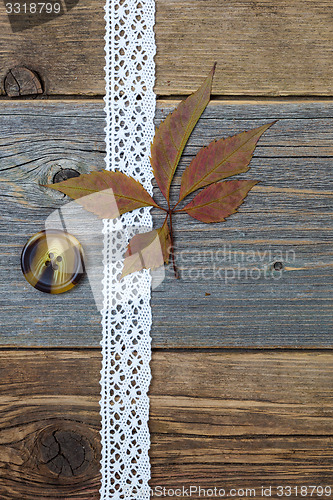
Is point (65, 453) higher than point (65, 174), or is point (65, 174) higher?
point (65, 174)

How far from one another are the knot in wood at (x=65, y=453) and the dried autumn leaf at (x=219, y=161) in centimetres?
42

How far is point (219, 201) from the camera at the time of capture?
23.8 inches

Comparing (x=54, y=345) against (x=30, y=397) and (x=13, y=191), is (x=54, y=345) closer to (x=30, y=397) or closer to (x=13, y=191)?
(x=30, y=397)

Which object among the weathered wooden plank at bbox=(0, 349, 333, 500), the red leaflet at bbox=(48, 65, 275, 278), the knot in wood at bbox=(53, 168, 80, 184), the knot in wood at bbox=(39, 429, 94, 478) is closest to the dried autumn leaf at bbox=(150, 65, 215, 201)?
the red leaflet at bbox=(48, 65, 275, 278)

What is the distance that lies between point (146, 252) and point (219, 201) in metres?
0.14

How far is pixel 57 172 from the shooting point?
63 cm

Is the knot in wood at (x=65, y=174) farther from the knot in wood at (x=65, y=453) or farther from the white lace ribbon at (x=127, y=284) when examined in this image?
the knot in wood at (x=65, y=453)

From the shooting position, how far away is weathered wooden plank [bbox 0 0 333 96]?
25.1 inches

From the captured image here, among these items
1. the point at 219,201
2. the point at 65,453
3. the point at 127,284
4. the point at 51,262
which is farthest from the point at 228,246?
the point at 65,453

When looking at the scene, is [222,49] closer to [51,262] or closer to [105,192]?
[105,192]

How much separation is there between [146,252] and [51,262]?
152 millimetres

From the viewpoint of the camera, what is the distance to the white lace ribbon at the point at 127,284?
0.60 meters

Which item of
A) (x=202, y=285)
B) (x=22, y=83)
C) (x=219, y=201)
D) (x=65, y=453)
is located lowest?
(x=65, y=453)

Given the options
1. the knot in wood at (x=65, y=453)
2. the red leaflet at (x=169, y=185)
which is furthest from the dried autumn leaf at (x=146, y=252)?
the knot in wood at (x=65, y=453)
